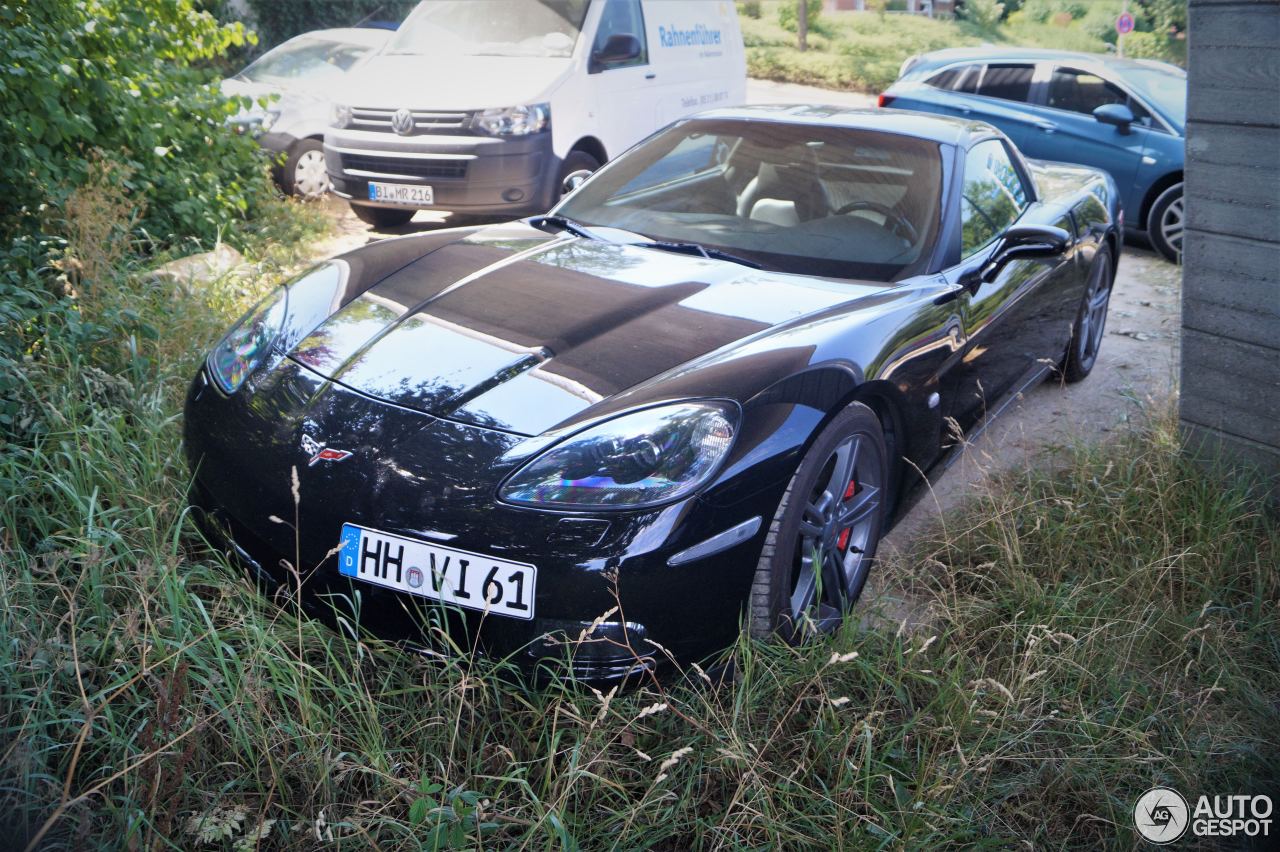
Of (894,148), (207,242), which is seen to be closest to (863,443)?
(894,148)

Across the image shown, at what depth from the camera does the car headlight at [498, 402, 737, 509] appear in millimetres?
2291

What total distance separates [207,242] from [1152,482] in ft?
15.5

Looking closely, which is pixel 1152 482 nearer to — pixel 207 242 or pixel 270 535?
pixel 270 535

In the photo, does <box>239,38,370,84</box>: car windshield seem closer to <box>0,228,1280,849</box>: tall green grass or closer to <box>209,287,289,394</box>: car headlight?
<box>209,287,289,394</box>: car headlight

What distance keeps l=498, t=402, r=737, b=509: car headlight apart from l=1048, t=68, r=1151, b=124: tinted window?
22.5 ft

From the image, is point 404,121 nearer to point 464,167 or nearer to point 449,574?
point 464,167

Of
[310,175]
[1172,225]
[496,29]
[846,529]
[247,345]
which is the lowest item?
[1172,225]

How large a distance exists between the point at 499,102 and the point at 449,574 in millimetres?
5112

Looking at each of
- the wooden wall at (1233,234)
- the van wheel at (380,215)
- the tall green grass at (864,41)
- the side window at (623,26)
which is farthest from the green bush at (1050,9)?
the wooden wall at (1233,234)

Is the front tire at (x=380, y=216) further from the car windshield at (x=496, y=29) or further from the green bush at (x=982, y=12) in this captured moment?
the green bush at (x=982, y=12)

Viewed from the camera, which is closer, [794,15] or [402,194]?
[402,194]

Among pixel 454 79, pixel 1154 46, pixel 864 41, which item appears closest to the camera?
pixel 454 79

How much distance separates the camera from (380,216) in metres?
7.66

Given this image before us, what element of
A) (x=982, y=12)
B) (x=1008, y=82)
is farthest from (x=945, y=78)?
(x=982, y=12)
